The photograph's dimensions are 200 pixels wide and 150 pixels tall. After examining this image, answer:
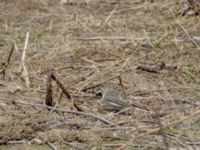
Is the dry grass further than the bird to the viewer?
No

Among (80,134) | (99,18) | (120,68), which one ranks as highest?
(99,18)

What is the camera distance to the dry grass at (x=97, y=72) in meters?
2.42

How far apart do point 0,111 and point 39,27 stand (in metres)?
1.92

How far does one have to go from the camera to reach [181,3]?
477 cm

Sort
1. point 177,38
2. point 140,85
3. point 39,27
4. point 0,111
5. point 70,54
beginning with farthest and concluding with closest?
1. point 39,27
2. point 177,38
3. point 70,54
4. point 140,85
5. point 0,111

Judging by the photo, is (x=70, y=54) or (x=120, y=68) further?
(x=70, y=54)

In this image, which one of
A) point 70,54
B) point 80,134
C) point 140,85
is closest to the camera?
point 80,134

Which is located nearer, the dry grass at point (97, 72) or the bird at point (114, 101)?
the dry grass at point (97, 72)

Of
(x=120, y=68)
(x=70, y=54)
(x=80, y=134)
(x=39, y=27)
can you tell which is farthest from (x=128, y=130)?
(x=39, y=27)

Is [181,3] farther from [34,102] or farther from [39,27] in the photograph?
[34,102]

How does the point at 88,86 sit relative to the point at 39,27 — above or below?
below

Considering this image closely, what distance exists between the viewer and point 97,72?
10.9 feet

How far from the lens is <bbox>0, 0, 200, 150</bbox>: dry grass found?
2.42 metres

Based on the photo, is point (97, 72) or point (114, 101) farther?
point (97, 72)
